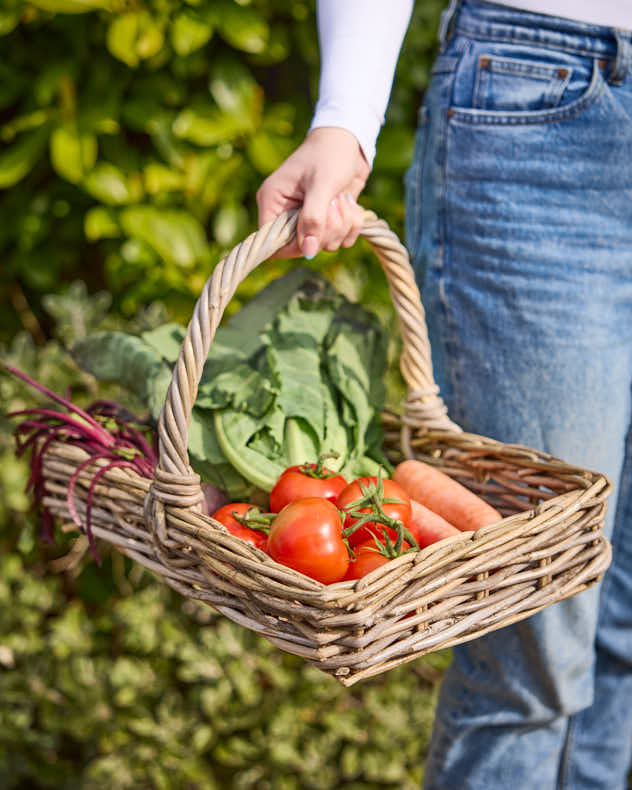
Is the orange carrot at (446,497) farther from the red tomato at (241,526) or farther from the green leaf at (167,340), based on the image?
the green leaf at (167,340)

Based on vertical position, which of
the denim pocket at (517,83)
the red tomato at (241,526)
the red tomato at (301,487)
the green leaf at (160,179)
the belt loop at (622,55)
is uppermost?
the belt loop at (622,55)

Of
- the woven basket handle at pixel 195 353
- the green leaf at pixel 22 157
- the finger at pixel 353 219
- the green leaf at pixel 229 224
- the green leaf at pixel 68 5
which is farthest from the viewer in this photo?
the green leaf at pixel 229 224

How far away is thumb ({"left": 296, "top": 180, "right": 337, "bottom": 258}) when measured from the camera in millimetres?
916

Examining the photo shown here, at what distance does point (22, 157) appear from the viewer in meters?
1.66

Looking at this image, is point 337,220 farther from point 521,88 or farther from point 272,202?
point 521,88

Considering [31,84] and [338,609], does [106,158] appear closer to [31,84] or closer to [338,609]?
[31,84]

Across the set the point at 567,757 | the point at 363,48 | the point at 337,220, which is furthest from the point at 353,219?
the point at 567,757

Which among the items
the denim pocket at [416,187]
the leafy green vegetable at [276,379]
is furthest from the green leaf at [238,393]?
the denim pocket at [416,187]

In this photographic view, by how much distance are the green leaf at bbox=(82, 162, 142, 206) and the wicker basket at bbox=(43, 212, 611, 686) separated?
0.74 meters

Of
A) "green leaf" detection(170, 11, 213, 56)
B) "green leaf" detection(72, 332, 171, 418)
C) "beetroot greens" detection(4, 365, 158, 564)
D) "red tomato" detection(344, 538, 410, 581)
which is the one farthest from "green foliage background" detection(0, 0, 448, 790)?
"red tomato" detection(344, 538, 410, 581)

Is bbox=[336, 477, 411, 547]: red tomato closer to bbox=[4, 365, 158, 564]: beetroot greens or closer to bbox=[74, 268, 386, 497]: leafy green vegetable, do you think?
bbox=[74, 268, 386, 497]: leafy green vegetable

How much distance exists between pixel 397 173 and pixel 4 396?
104cm

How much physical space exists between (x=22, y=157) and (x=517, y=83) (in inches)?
42.9

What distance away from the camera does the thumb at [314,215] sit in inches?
36.0
